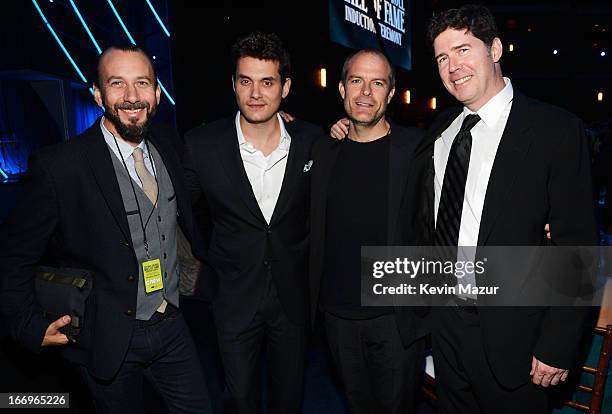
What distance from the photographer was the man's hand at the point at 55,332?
182 cm

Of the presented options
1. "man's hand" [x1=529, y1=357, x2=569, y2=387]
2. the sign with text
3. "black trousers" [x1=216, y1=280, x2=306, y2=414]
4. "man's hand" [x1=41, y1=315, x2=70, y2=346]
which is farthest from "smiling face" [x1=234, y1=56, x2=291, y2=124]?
the sign with text

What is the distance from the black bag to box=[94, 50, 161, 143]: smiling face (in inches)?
26.1

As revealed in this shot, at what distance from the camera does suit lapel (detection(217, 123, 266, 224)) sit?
2.39 m

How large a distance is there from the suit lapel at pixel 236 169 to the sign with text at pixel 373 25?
6.71m

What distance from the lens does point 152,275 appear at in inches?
80.6

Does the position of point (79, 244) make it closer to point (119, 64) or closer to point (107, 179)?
point (107, 179)

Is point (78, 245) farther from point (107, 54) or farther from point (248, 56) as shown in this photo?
point (248, 56)

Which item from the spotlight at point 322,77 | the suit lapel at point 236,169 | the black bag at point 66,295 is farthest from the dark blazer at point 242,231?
the spotlight at point 322,77

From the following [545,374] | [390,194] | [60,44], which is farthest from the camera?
[60,44]

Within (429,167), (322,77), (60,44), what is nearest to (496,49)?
(429,167)

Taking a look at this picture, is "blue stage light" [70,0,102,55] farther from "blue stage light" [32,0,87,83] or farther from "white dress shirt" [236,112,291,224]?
"white dress shirt" [236,112,291,224]

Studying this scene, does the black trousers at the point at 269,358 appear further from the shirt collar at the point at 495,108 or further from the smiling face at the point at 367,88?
the shirt collar at the point at 495,108

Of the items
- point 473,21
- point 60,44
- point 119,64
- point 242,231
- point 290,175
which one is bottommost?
point 242,231

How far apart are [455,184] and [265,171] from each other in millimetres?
1038
